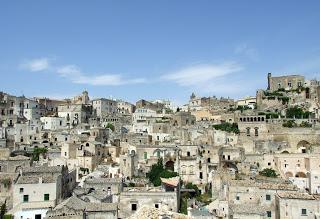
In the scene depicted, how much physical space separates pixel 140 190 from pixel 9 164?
14.2m

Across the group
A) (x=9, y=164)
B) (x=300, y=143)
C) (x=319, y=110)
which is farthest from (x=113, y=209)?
(x=319, y=110)

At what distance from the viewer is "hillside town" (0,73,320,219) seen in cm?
3291

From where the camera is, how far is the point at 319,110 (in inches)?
2537

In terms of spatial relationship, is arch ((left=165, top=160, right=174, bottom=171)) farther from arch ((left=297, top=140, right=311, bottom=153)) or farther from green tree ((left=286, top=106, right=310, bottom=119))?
green tree ((left=286, top=106, right=310, bottom=119))

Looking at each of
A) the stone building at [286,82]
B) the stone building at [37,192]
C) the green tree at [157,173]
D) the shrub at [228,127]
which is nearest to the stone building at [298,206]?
the green tree at [157,173]

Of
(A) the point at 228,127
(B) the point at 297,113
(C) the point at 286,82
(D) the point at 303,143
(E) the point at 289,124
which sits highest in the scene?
(C) the point at 286,82

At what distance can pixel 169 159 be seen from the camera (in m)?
50.0

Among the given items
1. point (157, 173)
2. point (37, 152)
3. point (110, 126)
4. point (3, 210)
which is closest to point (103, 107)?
point (110, 126)

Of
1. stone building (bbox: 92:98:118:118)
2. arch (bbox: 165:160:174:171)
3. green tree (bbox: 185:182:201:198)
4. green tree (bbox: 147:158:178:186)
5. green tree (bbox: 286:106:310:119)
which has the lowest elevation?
green tree (bbox: 185:182:201:198)

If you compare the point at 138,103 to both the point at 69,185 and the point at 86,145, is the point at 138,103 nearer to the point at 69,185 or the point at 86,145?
the point at 86,145

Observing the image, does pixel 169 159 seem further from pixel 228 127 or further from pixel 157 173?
pixel 228 127

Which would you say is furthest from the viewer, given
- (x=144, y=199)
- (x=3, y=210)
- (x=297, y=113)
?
(x=297, y=113)

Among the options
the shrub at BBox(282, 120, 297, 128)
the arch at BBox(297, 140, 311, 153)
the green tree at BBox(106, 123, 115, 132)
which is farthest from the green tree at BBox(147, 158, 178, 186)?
the green tree at BBox(106, 123, 115, 132)

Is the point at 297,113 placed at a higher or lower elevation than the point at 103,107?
lower
